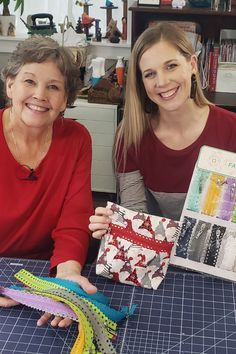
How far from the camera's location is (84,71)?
322 cm

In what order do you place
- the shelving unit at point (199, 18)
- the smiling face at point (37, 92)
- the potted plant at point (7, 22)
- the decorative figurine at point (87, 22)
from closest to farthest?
the smiling face at point (37, 92)
the shelving unit at point (199, 18)
the decorative figurine at point (87, 22)
the potted plant at point (7, 22)

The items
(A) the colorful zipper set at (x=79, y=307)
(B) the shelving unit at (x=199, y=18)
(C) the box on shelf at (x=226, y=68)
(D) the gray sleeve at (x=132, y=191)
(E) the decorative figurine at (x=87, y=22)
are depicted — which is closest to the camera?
(A) the colorful zipper set at (x=79, y=307)

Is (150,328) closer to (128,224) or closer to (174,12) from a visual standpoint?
(128,224)

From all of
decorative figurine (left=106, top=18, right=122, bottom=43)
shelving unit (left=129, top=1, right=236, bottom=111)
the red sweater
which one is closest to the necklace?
the red sweater

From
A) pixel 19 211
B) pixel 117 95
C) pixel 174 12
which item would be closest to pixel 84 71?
pixel 117 95

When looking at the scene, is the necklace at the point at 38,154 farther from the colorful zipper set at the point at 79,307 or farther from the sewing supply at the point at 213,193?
the sewing supply at the point at 213,193

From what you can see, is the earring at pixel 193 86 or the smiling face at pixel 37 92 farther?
the earring at pixel 193 86

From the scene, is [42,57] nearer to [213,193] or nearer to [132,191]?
[132,191]

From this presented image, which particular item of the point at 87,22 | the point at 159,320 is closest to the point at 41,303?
the point at 159,320

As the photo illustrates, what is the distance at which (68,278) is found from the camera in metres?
1.31

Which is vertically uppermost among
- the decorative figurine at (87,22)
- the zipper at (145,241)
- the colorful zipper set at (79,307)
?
the decorative figurine at (87,22)

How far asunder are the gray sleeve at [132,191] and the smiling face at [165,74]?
0.25 m

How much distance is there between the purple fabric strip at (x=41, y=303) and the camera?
1152 mm

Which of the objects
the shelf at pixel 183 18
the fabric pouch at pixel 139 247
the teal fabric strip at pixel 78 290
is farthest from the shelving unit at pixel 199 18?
the teal fabric strip at pixel 78 290
